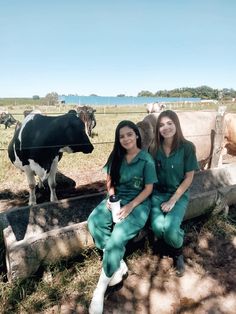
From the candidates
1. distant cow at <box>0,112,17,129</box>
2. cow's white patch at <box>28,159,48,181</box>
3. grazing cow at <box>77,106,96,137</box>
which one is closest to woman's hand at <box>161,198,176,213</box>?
cow's white patch at <box>28,159,48,181</box>

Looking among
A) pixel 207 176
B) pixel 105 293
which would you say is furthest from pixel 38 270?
pixel 207 176

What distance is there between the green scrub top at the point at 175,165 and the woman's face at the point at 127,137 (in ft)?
1.50

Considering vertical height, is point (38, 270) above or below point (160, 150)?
below

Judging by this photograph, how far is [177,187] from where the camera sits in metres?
3.61

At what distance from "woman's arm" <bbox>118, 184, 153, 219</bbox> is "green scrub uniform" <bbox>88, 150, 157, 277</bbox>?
4 centimetres

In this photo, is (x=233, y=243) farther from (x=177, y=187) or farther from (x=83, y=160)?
(x=83, y=160)

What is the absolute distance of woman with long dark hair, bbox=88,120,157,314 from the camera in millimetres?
3084

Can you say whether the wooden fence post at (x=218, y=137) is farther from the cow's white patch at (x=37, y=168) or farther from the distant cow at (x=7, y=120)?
the distant cow at (x=7, y=120)

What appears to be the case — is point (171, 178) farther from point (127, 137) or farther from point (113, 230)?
point (113, 230)

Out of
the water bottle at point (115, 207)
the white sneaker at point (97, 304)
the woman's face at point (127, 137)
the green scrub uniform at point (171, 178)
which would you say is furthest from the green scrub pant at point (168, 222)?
the white sneaker at point (97, 304)

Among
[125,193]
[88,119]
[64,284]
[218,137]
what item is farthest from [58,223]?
[88,119]

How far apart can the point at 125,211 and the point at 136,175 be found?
1.32ft

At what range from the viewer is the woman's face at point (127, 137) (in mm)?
3314

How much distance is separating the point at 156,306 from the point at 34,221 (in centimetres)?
190
